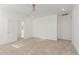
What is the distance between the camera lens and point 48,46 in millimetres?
1909

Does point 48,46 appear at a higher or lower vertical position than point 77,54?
higher

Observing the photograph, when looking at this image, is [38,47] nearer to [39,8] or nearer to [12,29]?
[12,29]

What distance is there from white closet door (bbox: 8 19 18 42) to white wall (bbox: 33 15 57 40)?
37cm

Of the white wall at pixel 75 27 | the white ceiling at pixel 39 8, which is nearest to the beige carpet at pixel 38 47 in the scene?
the white wall at pixel 75 27

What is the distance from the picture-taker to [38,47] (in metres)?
1.89

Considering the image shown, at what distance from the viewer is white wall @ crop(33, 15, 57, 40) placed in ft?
6.28

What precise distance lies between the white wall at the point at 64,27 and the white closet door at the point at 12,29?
831 mm

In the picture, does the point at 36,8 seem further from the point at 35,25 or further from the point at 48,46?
the point at 48,46

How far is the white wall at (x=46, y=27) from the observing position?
1.92 m

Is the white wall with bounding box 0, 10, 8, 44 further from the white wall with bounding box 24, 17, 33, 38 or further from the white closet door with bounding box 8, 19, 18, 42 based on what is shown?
the white wall with bounding box 24, 17, 33, 38

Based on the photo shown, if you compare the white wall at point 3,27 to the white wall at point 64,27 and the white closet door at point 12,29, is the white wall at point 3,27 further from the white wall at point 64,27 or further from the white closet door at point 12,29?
the white wall at point 64,27

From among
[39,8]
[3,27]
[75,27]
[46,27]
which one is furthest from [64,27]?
[3,27]
